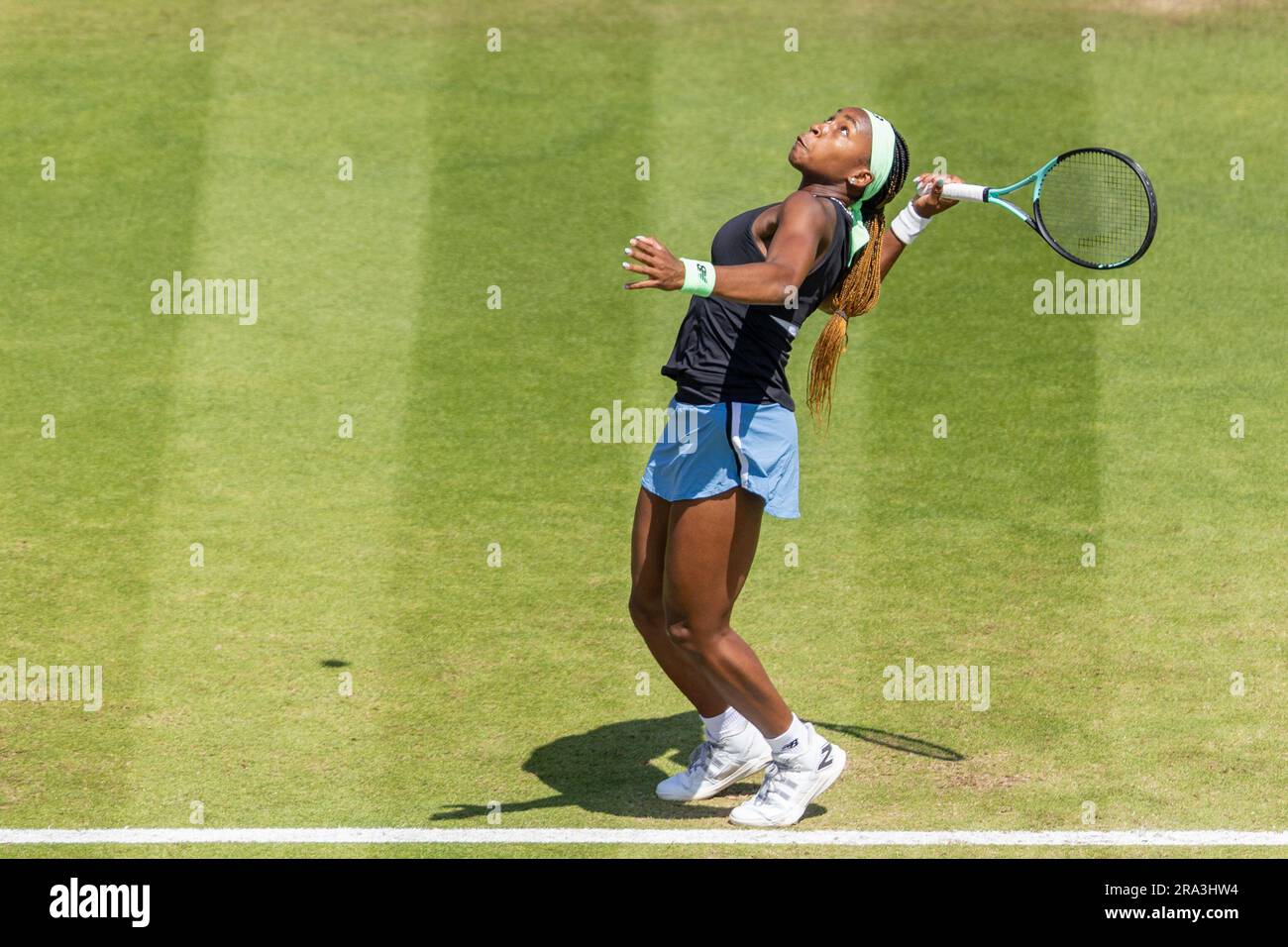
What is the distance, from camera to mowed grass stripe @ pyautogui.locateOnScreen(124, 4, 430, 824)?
27.9ft

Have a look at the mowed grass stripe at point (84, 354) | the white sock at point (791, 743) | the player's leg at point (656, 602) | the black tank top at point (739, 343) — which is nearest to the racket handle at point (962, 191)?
the black tank top at point (739, 343)

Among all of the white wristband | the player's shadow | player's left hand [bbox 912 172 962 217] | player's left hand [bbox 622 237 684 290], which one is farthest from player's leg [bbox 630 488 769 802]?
player's left hand [bbox 912 172 962 217]

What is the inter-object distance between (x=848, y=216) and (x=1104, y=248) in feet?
4.57

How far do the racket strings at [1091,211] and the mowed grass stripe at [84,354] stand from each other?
4910 millimetres

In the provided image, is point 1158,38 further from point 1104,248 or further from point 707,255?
point 1104,248

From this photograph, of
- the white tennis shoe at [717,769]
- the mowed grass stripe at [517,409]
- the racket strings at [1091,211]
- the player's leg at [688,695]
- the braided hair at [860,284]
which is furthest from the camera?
the mowed grass stripe at [517,409]

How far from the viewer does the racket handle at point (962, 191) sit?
7.57 metres

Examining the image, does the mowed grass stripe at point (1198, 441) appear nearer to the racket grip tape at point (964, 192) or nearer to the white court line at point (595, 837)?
the white court line at point (595, 837)

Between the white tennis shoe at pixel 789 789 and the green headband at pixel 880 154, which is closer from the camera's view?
the green headband at pixel 880 154

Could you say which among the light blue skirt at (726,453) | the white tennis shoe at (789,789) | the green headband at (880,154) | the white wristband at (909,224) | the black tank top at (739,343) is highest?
the green headband at (880,154)

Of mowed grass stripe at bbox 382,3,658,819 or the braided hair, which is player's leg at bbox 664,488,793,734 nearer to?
the braided hair

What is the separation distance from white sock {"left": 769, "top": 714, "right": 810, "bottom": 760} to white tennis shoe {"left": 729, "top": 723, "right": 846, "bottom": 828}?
2 centimetres

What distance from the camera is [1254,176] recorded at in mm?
13094

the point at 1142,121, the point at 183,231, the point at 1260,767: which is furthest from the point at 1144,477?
the point at 183,231
